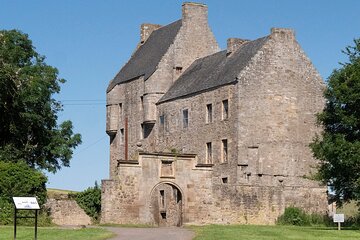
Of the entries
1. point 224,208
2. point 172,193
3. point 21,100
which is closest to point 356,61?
point 224,208

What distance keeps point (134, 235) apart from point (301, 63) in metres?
28.4

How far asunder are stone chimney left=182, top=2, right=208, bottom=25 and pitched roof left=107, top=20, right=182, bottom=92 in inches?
37.2

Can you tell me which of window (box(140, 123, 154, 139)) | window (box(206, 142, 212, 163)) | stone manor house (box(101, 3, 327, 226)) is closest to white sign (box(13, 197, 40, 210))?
stone manor house (box(101, 3, 327, 226))

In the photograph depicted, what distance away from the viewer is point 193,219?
5344cm

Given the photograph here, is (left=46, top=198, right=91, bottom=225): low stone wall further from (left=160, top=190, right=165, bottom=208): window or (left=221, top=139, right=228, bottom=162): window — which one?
(left=221, top=139, right=228, bottom=162): window

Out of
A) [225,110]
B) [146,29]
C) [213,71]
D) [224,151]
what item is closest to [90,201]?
[224,151]

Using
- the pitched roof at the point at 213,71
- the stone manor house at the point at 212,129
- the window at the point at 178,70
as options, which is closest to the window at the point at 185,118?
the stone manor house at the point at 212,129

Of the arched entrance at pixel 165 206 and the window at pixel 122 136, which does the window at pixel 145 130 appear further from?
the arched entrance at pixel 165 206

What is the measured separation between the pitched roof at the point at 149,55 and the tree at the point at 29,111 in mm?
9592

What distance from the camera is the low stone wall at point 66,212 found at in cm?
5541

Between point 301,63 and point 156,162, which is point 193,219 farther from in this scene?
point 301,63

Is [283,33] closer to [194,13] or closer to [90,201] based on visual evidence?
[194,13]

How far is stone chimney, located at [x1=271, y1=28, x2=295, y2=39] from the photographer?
61531 millimetres

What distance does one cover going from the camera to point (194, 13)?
71438 millimetres
